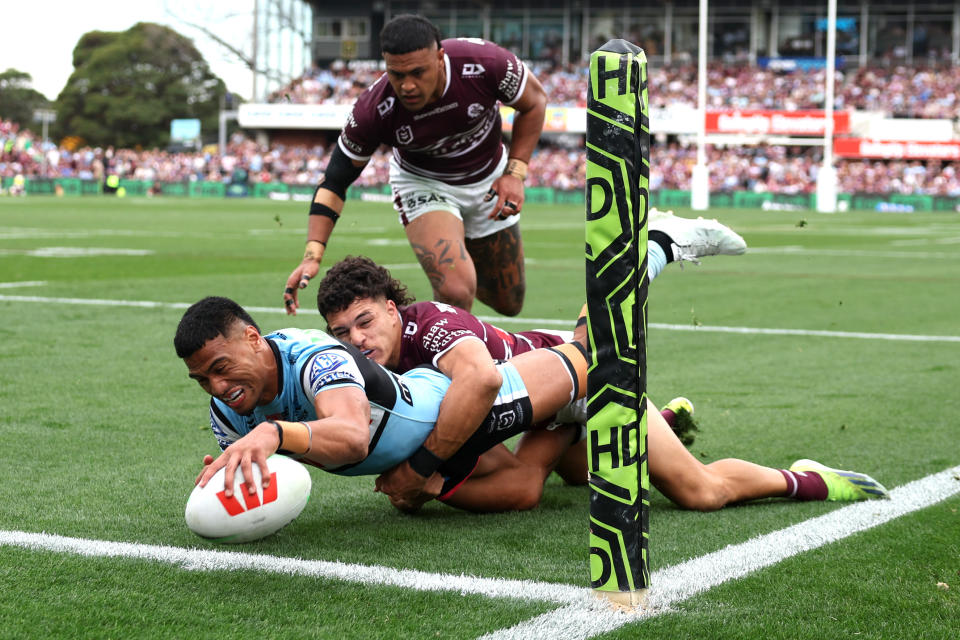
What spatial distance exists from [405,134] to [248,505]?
13.0 feet

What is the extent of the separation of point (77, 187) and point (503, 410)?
58428mm

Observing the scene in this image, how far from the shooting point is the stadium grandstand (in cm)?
5788

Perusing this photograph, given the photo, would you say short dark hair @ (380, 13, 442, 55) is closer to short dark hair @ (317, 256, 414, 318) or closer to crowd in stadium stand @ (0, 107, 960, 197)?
short dark hair @ (317, 256, 414, 318)

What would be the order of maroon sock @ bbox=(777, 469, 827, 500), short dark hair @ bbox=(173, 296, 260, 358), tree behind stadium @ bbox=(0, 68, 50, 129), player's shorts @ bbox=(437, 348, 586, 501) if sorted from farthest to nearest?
tree behind stadium @ bbox=(0, 68, 50, 129) < maroon sock @ bbox=(777, 469, 827, 500) < player's shorts @ bbox=(437, 348, 586, 501) < short dark hair @ bbox=(173, 296, 260, 358)

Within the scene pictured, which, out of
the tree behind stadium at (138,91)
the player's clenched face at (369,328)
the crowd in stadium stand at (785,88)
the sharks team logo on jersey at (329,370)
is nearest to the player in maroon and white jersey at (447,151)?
the player's clenched face at (369,328)

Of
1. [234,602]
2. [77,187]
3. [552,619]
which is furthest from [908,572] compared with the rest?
[77,187]

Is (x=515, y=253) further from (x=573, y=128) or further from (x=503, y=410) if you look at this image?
(x=573, y=128)

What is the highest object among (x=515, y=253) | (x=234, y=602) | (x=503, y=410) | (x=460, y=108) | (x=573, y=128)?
(x=573, y=128)

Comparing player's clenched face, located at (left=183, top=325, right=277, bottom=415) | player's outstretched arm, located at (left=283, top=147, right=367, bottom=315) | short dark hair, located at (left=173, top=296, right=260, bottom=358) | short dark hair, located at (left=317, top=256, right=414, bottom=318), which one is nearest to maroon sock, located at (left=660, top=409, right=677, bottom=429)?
short dark hair, located at (left=317, top=256, right=414, bottom=318)

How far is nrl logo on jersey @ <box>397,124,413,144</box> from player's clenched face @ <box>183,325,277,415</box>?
3.40 meters

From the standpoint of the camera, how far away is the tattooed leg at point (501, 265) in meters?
7.79

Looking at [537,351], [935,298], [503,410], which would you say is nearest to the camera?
[503,410]

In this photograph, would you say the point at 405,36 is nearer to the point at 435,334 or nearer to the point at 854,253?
the point at 435,334

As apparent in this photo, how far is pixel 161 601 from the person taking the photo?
344 cm
